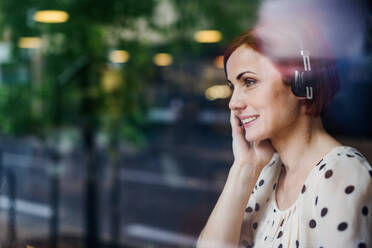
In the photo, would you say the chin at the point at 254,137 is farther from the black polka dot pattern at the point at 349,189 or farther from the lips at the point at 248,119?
the black polka dot pattern at the point at 349,189

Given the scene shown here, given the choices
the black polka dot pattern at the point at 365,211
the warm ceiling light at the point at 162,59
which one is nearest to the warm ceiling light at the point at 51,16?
the warm ceiling light at the point at 162,59

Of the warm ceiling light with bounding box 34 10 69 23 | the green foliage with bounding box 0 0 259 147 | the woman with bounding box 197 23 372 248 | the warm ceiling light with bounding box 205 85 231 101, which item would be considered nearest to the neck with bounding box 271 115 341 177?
the woman with bounding box 197 23 372 248

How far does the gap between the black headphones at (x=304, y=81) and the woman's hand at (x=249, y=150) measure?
152 mm

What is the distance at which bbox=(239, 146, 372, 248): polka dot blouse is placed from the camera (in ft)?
3.43

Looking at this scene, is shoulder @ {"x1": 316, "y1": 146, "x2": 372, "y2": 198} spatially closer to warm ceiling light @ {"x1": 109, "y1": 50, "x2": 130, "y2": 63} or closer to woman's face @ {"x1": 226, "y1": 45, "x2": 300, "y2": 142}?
woman's face @ {"x1": 226, "y1": 45, "x2": 300, "y2": 142}

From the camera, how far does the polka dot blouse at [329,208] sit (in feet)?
3.43

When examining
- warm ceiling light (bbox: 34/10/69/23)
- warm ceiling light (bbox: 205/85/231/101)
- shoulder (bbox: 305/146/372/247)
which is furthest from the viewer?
warm ceiling light (bbox: 34/10/69/23)

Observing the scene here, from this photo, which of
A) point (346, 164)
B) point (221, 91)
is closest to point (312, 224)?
point (346, 164)

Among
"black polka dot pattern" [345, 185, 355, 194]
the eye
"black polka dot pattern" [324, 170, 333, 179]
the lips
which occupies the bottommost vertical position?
"black polka dot pattern" [345, 185, 355, 194]

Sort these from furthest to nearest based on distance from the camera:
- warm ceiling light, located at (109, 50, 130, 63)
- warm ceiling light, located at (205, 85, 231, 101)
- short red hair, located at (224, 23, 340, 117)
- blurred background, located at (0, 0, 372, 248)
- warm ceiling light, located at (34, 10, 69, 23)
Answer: warm ceiling light, located at (109, 50, 130, 63)
warm ceiling light, located at (34, 10, 69, 23)
blurred background, located at (0, 0, 372, 248)
warm ceiling light, located at (205, 85, 231, 101)
short red hair, located at (224, 23, 340, 117)

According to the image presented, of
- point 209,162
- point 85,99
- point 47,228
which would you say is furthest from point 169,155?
point 47,228

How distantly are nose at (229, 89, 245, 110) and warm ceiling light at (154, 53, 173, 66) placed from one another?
2887 mm

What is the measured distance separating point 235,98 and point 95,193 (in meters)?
3.35

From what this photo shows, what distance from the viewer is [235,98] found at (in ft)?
4.01
